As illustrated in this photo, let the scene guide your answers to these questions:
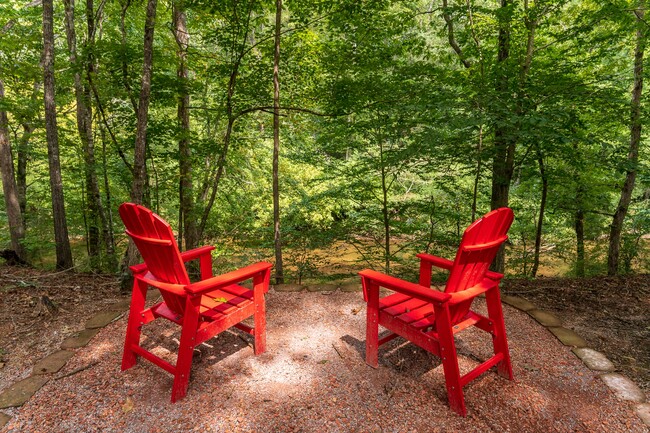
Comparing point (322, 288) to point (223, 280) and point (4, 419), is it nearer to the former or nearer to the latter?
point (223, 280)

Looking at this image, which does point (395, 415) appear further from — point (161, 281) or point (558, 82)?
point (558, 82)

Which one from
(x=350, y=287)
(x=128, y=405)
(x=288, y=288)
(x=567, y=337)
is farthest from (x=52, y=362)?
(x=567, y=337)

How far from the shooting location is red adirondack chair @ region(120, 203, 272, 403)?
5.80ft

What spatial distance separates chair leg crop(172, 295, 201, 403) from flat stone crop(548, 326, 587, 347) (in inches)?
99.0

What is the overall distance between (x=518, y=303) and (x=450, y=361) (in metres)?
1.71

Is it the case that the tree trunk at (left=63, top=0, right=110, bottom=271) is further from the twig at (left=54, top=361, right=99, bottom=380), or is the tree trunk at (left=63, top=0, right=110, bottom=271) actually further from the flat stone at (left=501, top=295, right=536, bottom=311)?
the flat stone at (left=501, top=295, right=536, bottom=311)

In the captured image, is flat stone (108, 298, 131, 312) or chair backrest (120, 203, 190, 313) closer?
chair backrest (120, 203, 190, 313)

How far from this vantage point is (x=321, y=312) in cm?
286

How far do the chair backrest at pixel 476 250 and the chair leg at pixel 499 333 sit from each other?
0.58 ft

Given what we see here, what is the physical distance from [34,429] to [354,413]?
154 centimetres

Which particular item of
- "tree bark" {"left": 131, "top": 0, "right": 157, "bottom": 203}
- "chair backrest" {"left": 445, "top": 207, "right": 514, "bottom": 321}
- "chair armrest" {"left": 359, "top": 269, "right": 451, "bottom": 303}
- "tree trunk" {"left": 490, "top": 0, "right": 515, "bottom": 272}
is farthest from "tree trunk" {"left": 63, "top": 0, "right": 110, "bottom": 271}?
"tree trunk" {"left": 490, "top": 0, "right": 515, "bottom": 272}

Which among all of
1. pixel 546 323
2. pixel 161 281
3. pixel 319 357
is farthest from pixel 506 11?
pixel 161 281

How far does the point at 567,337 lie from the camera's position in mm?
2418

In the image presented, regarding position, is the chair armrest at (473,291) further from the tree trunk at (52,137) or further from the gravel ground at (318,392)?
the tree trunk at (52,137)
